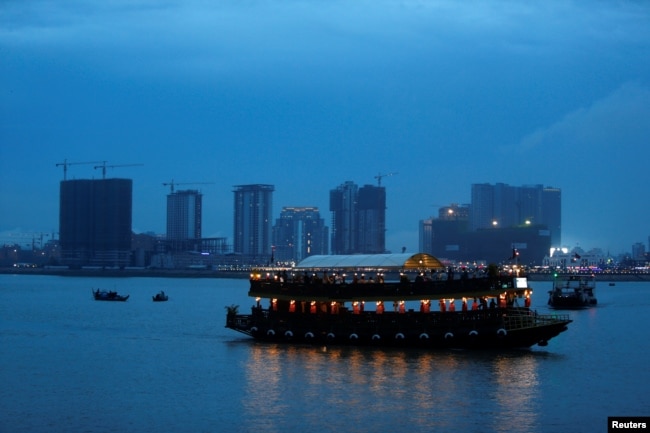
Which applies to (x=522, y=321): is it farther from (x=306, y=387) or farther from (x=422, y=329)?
(x=306, y=387)

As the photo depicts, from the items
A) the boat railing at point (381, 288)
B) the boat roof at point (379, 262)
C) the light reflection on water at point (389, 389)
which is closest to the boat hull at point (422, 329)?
the light reflection on water at point (389, 389)

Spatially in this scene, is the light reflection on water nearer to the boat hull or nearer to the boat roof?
the boat hull

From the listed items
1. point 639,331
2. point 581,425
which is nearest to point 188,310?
point 639,331

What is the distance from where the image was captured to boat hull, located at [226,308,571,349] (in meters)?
42.9

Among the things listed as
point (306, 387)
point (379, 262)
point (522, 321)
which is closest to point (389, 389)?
point (306, 387)

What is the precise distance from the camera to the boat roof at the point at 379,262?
46406 millimetres

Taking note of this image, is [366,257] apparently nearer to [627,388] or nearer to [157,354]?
[157,354]

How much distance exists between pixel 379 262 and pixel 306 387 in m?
12.2

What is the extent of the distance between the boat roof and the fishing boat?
0.15ft

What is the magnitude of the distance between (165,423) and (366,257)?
20074mm

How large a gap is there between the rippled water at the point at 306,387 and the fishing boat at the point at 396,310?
831mm

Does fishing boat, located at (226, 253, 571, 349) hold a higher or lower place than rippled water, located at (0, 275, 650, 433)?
higher

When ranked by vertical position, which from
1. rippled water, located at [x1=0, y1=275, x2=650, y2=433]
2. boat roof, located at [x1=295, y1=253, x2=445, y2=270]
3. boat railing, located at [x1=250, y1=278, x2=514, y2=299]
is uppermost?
boat roof, located at [x1=295, y1=253, x2=445, y2=270]

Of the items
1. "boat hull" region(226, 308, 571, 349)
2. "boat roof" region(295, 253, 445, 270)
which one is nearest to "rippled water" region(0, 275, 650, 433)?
"boat hull" region(226, 308, 571, 349)
